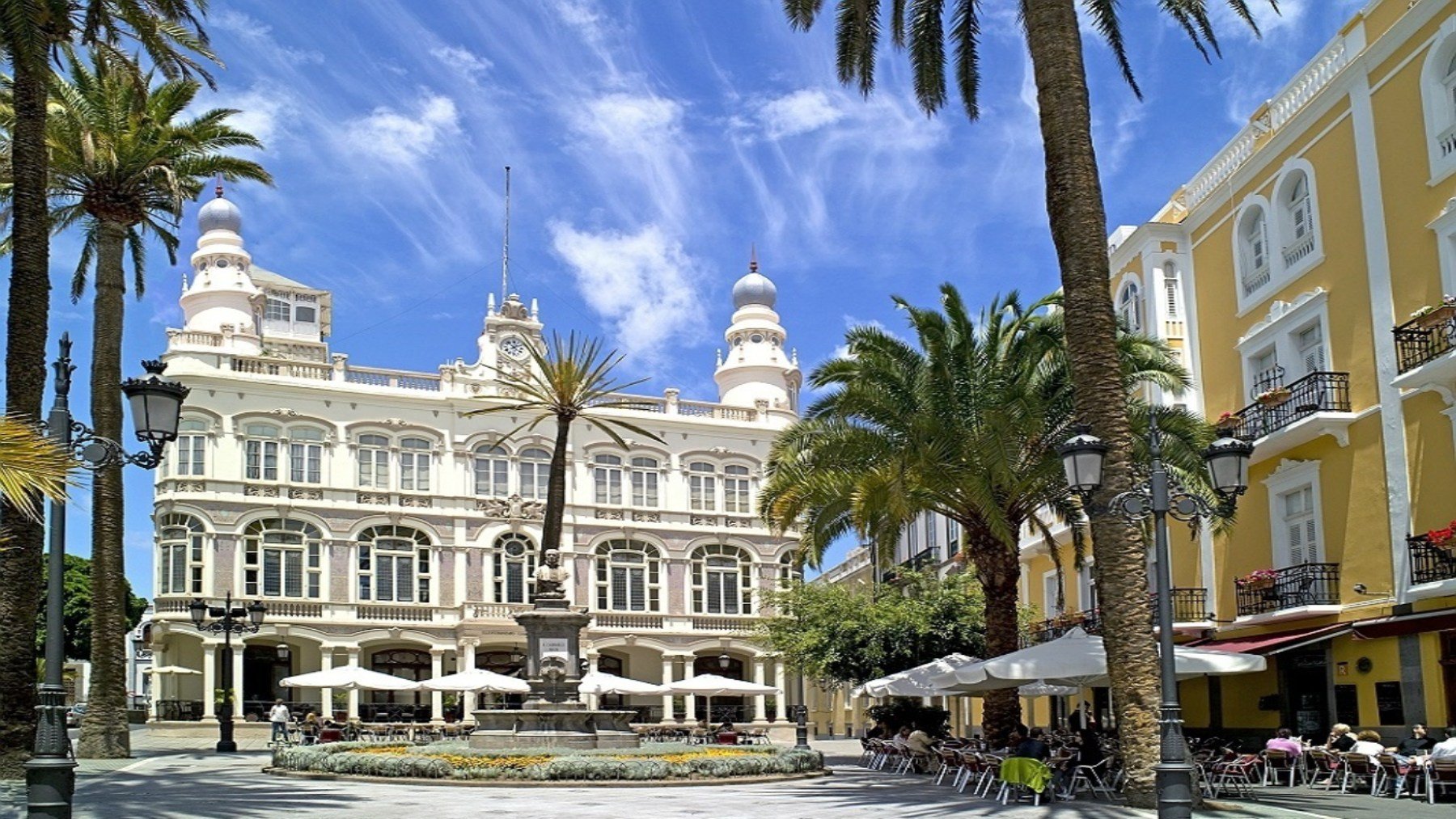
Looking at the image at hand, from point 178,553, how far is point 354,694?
7639mm

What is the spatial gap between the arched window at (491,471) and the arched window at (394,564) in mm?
2895

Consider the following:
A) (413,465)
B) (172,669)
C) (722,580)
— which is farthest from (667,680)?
(172,669)

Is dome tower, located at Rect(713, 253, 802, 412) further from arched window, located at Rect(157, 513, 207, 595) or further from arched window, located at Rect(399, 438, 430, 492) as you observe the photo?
arched window, located at Rect(157, 513, 207, 595)

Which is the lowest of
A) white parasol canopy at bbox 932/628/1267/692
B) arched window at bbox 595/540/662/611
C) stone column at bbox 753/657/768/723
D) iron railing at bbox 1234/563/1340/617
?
stone column at bbox 753/657/768/723

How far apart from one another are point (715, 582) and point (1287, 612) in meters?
33.4

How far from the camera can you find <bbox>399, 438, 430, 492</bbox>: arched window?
174 ft

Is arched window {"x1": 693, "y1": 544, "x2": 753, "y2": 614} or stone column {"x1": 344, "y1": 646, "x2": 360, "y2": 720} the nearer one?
stone column {"x1": 344, "y1": 646, "x2": 360, "y2": 720}

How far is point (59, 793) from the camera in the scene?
40.2 feet

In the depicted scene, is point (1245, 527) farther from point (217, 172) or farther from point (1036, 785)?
point (217, 172)

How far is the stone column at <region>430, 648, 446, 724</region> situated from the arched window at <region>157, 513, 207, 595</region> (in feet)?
27.2

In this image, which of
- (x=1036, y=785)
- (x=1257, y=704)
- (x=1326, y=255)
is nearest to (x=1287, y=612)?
(x=1257, y=704)

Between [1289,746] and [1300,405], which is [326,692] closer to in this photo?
[1300,405]

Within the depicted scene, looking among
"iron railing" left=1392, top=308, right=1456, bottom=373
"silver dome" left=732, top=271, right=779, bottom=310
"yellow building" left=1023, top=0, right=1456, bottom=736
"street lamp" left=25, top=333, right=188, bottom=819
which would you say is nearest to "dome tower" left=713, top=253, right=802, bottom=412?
"silver dome" left=732, top=271, right=779, bottom=310

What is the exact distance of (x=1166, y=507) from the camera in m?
14.6
